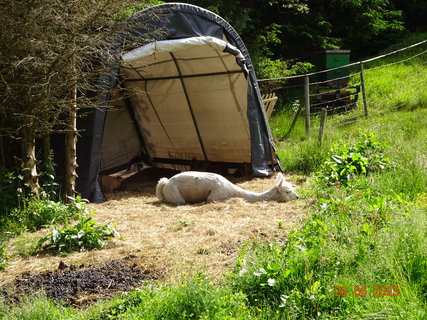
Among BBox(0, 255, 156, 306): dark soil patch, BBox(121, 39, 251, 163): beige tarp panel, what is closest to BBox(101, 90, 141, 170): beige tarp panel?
BBox(121, 39, 251, 163): beige tarp panel

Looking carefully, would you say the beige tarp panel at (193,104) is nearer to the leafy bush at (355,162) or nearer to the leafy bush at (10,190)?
the leafy bush at (355,162)

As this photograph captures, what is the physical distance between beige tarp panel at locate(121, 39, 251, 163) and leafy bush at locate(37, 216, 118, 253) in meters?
4.35

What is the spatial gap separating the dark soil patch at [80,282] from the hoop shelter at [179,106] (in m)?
3.21

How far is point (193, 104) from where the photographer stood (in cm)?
1062

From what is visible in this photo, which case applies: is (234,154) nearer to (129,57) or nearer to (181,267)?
(129,57)

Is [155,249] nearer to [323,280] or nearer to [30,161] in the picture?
Answer: [323,280]

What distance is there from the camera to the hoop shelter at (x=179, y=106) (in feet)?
26.8

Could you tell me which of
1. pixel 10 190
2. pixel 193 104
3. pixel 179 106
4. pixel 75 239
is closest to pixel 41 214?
pixel 10 190

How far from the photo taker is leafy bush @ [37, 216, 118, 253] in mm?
5559

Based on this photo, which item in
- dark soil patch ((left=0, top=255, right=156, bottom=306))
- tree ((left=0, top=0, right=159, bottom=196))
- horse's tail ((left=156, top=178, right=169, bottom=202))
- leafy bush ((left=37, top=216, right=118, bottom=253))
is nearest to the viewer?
dark soil patch ((left=0, top=255, right=156, bottom=306))

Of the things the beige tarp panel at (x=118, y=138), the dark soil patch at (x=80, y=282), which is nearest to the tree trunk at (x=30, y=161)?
the dark soil patch at (x=80, y=282)
